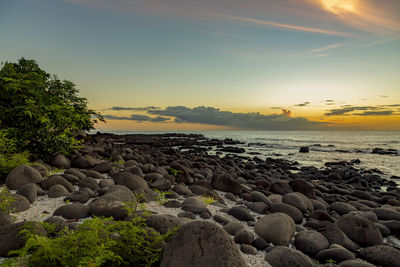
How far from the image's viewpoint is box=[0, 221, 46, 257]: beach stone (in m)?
3.15

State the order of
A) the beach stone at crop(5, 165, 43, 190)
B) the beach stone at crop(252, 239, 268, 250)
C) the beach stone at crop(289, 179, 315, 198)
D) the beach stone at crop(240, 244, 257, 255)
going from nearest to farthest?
the beach stone at crop(240, 244, 257, 255)
the beach stone at crop(252, 239, 268, 250)
the beach stone at crop(5, 165, 43, 190)
the beach stone at crop(289, 179, 315, 198)

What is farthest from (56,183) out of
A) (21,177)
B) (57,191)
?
(21,177)

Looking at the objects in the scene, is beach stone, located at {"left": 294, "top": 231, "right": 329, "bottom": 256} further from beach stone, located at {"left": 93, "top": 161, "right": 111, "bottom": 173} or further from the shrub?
beach stone, located at {"left": 93, "top": 161, "right": 111, "bottom": 173}

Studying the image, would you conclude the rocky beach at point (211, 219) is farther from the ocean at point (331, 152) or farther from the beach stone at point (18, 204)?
the ocean at point (331, 152)

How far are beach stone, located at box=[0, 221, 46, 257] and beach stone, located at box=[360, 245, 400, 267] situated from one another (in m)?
5.74

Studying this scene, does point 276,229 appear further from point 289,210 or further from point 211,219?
point 289,210

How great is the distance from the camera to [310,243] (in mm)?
4496

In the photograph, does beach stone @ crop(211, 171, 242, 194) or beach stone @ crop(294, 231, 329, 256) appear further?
beach stone @ crop(211, 171, 242, 194)

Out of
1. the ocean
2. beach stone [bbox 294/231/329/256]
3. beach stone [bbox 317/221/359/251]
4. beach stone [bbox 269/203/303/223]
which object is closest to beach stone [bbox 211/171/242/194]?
beach stone [bbox 269/203/303/223]

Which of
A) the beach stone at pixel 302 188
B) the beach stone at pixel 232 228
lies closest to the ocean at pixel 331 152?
the beach stone at pixel 302 188

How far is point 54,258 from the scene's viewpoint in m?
2.50

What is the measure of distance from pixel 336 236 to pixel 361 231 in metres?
0.94

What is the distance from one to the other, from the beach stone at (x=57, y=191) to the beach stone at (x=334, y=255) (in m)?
5.83

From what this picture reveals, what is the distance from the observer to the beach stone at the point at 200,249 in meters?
2.71
